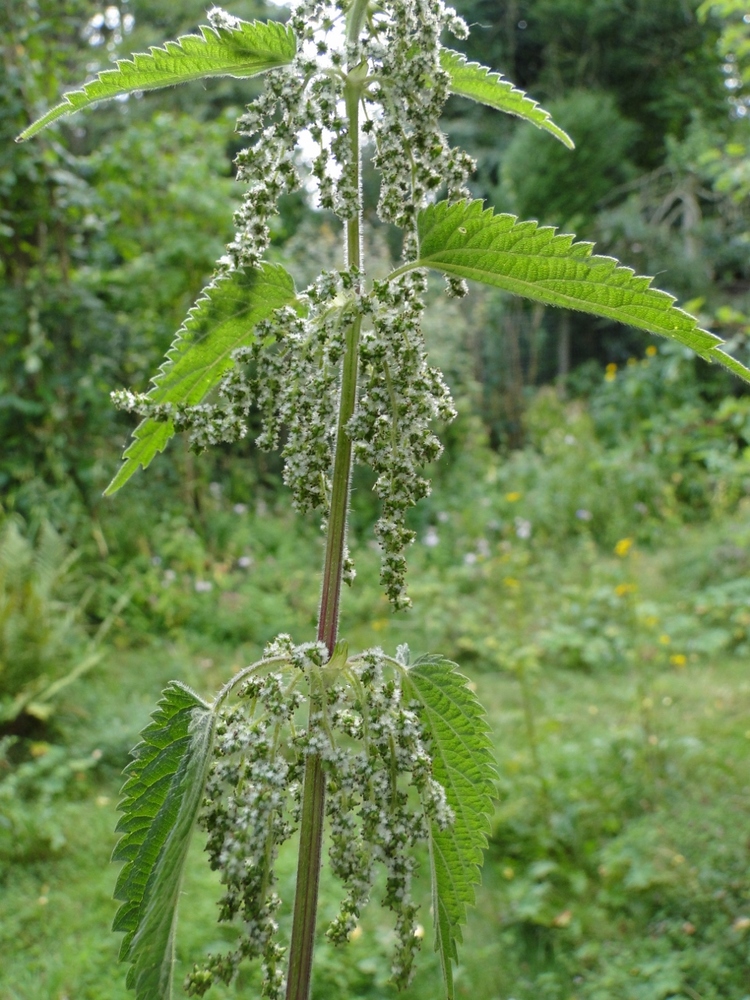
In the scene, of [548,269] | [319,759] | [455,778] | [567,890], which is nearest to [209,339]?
[548,269]

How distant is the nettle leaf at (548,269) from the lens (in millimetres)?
976

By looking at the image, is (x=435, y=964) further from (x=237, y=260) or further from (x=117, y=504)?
(x=117, y=504)

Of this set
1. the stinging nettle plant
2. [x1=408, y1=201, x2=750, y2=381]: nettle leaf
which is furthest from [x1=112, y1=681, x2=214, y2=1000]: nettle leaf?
[x1=408, y1=201, x2=750, y2=381]: nettle leaf

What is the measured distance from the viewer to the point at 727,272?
1266 centimetres

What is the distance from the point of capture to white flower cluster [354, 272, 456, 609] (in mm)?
1059

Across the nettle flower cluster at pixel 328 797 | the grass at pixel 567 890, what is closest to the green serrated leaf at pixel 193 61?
the nettle flower cluster at pixel 328 797

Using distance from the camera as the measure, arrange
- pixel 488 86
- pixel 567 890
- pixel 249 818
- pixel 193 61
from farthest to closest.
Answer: pixel 567 890
pixel 488 86
pixel 193 61
pixel 249 818

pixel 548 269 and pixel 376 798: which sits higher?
pixel 548 269

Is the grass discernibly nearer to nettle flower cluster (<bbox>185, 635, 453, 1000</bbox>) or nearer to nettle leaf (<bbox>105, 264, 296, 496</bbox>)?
nettle flower cluster (<bbox>185, 635, 453, 1000</bbox>)

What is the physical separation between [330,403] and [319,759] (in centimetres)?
47

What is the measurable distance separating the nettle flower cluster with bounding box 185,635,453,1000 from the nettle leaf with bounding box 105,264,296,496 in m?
0.36

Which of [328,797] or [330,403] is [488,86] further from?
[328,797]

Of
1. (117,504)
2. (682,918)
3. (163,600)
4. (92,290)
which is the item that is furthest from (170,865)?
(92,290)

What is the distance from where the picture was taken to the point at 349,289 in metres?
1.07
